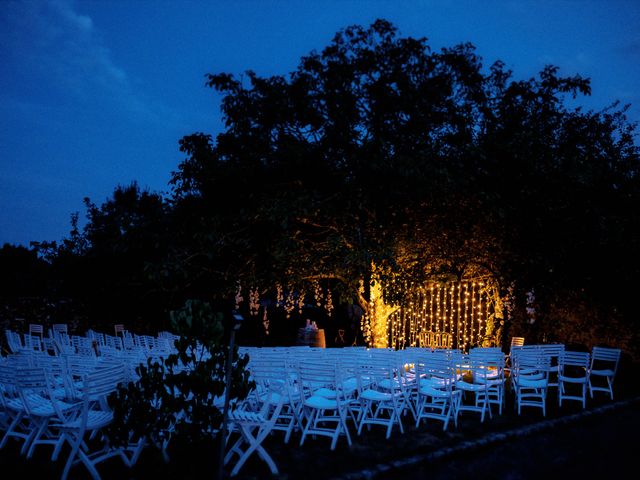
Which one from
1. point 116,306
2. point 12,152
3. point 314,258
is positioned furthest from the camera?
point 12,152

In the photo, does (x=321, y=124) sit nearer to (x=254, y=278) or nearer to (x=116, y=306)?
(x=254, y=278)

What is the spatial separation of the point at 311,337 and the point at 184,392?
39.4 feet

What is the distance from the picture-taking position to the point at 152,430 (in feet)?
13.2

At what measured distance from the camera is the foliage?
4.00 meters

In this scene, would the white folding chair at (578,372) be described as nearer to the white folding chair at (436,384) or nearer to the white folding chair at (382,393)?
the white folding chair at (436,384)

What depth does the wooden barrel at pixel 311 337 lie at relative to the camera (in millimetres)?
15695

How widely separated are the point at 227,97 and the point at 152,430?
990cm

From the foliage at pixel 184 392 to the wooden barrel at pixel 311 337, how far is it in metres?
11.4

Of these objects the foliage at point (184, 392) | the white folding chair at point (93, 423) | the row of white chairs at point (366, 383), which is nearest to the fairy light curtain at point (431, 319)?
the row of white chairs at point (366, 383)

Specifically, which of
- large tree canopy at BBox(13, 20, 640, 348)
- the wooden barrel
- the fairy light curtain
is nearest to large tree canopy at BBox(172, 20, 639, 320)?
large tree canopy at BBox(13, 20, 640, 348)

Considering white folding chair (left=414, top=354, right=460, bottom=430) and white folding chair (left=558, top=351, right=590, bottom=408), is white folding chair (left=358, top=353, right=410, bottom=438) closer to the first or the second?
white folding chair (left=414, top=354, right=460, bottom=430)

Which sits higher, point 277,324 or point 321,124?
point 321,124

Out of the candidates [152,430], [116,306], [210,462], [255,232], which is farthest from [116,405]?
[116,306]

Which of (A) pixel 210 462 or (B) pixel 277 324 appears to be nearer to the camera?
(A) pixel 210 462
